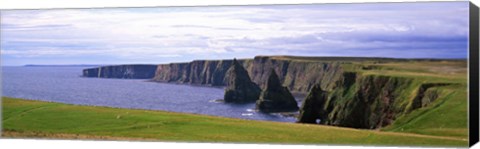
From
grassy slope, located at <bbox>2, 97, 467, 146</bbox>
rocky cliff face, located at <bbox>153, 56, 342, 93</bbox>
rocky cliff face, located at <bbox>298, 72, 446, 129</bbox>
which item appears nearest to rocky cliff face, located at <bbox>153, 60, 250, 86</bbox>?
rocky cliff face, located at <bbox>153, 56, 342, 93</bbox>

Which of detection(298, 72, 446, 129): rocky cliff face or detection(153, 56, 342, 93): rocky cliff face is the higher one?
detection(153, 56, 342, 93): rocky cliff face

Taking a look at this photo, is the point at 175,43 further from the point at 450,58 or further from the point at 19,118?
the point at 450,58

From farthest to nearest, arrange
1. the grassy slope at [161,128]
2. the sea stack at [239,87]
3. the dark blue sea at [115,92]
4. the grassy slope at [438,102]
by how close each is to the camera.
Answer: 1. the dark blue sea at [115,92]
2. the sea stack at [239,87]
3. the grassy slope at [161,128]
4. the grassy slope at [438,102]

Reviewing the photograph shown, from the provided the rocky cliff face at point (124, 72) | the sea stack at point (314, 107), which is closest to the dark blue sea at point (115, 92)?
the rocky cliff face at point (124, 72)

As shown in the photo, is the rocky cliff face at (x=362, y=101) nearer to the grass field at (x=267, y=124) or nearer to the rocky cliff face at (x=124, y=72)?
the grass field at (x=267, y=124)

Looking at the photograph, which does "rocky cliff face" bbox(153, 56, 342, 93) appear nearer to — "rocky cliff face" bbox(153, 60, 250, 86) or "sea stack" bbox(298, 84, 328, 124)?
"rocky cliff face" bbox(153, 60, 250, 86)
